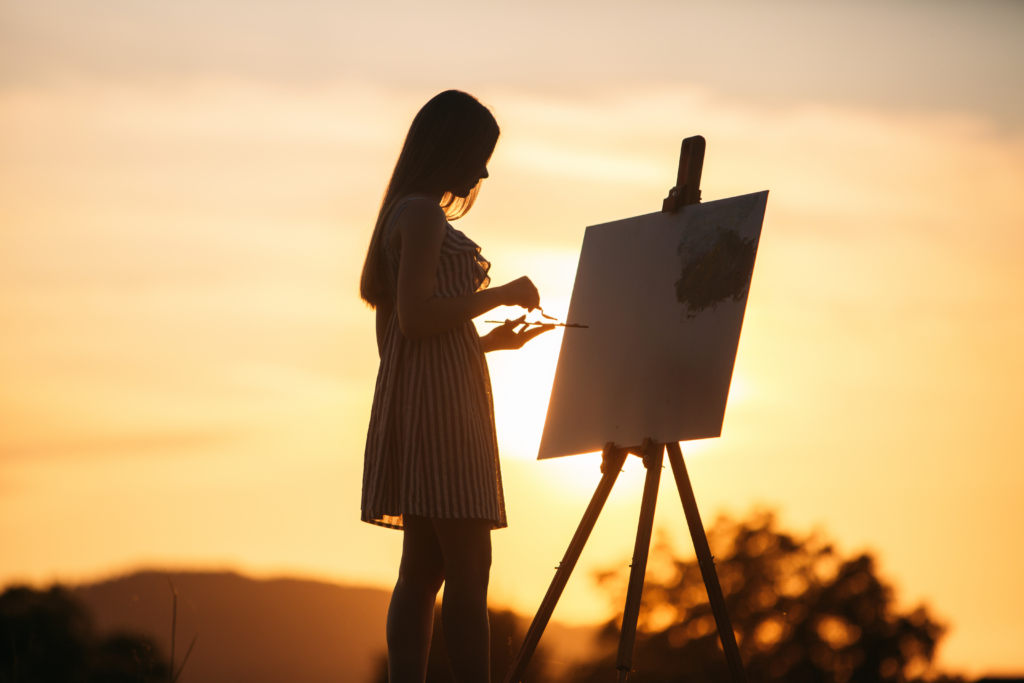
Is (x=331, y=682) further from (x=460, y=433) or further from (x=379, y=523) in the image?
(x=460, y=433)

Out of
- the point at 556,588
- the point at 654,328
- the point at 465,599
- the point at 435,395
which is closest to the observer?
the point at 465,599

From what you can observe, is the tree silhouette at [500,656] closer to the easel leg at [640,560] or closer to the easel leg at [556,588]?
the easel leg at [556,588]

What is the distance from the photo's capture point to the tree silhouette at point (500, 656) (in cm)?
289

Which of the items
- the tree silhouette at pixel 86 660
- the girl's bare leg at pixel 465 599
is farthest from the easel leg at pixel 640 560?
the tree silhouette at pixel 86 660

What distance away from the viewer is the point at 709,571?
98.2 inches

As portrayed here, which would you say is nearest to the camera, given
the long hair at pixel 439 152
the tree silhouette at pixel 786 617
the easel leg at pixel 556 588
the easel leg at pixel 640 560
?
the long hair at pixel 439 152

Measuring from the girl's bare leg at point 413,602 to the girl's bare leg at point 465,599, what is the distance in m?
0.09

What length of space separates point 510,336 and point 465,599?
75 centimetres

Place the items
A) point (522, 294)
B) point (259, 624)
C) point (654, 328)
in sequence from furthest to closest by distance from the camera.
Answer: point (259, 624) → point (654, 328) → point (522, 294)

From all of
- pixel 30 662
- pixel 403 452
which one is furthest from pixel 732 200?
pixel 30 662

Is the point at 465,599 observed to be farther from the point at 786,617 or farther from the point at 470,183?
the point at 786,617

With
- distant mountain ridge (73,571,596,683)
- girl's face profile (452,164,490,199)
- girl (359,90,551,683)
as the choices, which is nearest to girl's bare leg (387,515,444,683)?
girl (359,90,551,683)

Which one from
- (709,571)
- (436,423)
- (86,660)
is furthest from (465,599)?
(86,660)

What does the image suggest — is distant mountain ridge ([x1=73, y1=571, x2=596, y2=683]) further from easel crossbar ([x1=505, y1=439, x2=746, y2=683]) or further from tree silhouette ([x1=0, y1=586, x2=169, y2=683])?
easel crossbar ([x1=505, y1=439, x2=746, y2=683])
